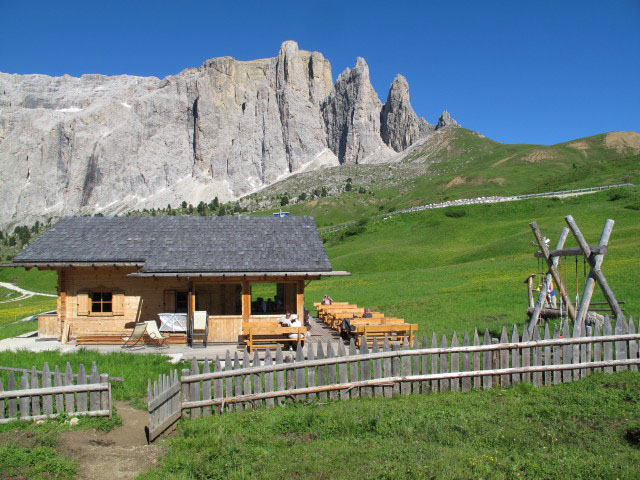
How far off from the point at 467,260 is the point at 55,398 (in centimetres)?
4339

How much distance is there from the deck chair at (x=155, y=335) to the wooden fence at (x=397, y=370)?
10533 mm

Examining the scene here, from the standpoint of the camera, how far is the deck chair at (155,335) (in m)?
20.3

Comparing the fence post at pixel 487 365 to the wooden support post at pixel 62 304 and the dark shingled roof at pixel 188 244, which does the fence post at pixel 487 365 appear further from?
the wooden support post at pixel 62 304

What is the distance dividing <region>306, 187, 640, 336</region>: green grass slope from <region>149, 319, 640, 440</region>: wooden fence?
3894 mm

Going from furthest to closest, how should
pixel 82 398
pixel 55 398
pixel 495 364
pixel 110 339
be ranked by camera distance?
pixel 110 339 < pixel 495 364 < pixel 82 398 < pixel 55 398

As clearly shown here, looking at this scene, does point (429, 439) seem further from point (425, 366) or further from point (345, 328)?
point (345, 328)

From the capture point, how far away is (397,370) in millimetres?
10508

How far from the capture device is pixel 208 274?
66.3 feet

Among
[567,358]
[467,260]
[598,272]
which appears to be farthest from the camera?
[467,260]

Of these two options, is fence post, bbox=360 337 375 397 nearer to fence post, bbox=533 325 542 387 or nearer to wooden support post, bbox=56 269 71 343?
fence post, bbox=533 325 542 387

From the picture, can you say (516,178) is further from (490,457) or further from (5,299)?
(490,457)

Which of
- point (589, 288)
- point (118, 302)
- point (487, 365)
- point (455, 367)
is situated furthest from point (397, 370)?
point (118, 302)

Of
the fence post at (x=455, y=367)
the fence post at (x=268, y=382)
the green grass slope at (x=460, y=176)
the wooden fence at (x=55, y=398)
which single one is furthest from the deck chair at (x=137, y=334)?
the green grass slope at (x=460, y=176)

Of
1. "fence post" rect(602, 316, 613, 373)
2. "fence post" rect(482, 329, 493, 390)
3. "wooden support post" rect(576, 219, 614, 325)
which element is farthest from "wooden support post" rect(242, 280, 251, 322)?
"fence post" rect(602, 316, 613, 373)
